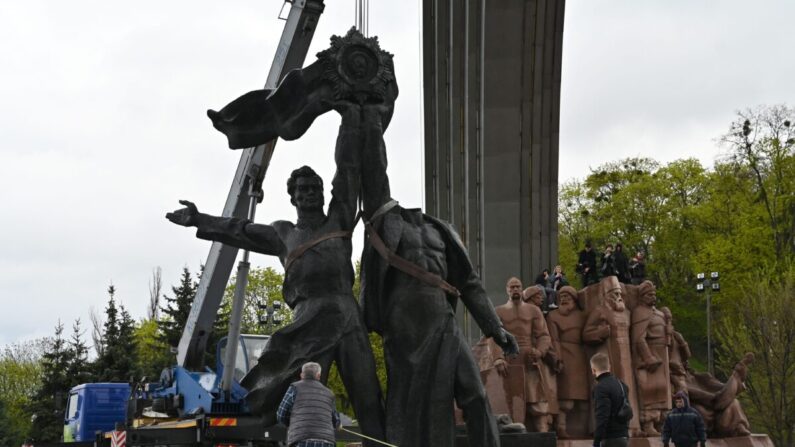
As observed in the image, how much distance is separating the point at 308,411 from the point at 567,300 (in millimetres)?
9665

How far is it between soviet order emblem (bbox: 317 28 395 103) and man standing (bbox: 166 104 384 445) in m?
0.13

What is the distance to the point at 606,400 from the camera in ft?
27.6

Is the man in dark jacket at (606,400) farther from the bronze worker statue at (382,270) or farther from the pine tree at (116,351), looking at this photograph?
the pine tree at (116,351)

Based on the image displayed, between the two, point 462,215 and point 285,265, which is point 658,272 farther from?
point 285,265

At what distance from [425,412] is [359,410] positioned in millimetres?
415

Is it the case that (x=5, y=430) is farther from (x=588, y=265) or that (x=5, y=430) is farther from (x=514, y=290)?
(x=514, y=290)

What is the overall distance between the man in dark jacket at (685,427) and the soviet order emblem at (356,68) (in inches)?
233

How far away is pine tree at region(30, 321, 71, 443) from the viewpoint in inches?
1294

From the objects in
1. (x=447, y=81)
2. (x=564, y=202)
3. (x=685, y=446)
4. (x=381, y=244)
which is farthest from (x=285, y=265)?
(x=564, y=202)

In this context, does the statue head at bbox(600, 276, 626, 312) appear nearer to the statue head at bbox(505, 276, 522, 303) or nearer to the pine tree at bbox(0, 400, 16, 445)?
the statue head at bbox(505, 276, 522, 303)

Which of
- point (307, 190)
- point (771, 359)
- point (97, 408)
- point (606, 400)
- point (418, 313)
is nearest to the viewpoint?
point (418, 313)

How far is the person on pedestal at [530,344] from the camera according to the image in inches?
561

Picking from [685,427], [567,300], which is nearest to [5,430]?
[567,300]

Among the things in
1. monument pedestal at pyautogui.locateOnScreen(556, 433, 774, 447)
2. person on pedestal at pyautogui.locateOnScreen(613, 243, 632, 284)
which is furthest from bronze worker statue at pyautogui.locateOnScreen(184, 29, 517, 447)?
person on pedestal at pyautogui.locateOnScreen(613, 243, 632, 284)
